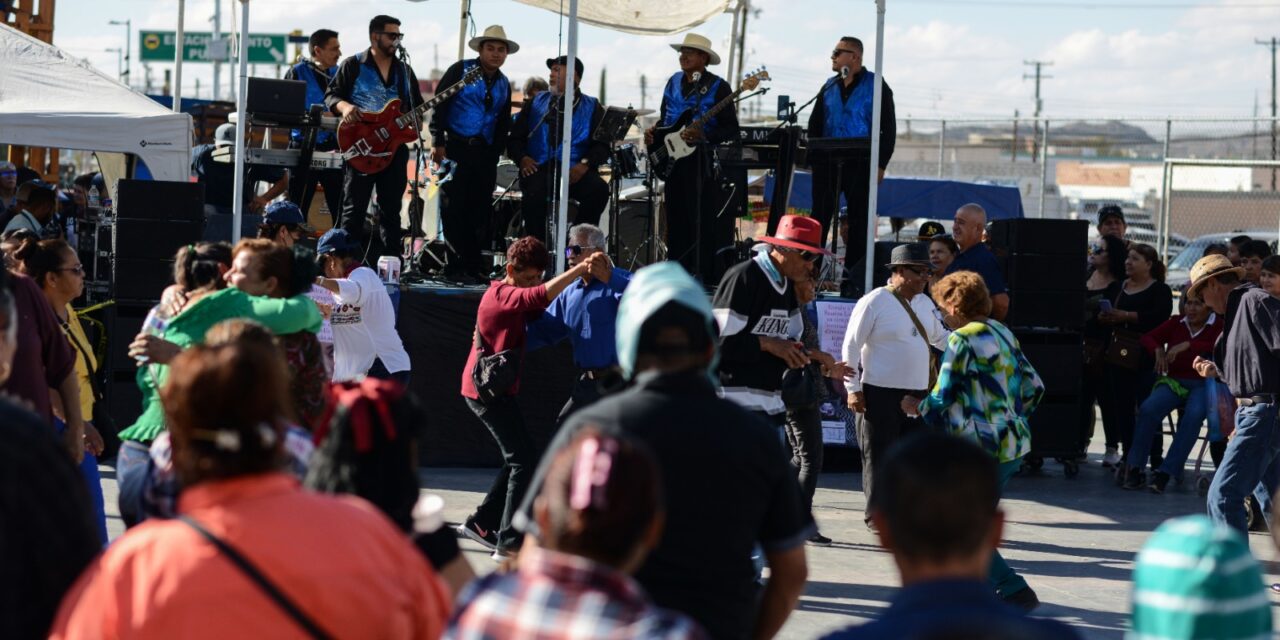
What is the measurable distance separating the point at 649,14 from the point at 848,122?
3.08m

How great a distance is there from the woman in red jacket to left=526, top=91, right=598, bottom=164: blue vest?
179 inches

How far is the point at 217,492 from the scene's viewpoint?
2609 millimetres

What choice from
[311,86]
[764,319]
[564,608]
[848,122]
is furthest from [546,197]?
[564,608]

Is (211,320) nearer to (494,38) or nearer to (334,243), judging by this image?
(334,243)

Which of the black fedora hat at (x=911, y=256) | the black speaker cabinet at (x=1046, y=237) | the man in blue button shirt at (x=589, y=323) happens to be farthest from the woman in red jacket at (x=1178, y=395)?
the man in blue button shirt at (x=589, y=323)

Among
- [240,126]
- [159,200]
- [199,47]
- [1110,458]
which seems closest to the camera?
[240,126]

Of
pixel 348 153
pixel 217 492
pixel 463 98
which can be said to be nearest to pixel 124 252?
pixel 348 153

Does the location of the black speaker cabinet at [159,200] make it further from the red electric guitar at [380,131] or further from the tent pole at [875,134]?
the tent pole at [875,134]

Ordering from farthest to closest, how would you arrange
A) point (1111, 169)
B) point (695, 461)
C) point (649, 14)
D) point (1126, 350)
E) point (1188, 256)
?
point (1111, 169)
point (1188, 256)
point (649, 14)
point (1126, 350)
point (695, 461)

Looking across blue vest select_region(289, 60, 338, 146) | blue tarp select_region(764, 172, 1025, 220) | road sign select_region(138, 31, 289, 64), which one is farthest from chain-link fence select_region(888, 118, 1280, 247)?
road sign select_region(138, 31, 289, 64)

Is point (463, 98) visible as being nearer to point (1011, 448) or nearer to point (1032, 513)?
point (1032, 513)

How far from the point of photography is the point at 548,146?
38.2ft

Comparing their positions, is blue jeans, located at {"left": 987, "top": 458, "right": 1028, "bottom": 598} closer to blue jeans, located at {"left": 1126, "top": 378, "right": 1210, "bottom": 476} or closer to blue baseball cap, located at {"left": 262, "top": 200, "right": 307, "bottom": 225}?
blue jeans, located at {"left": 1126, "top": 378, "right": 1210, "bottom": 476}

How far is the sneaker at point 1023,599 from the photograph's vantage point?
22.9 feet
